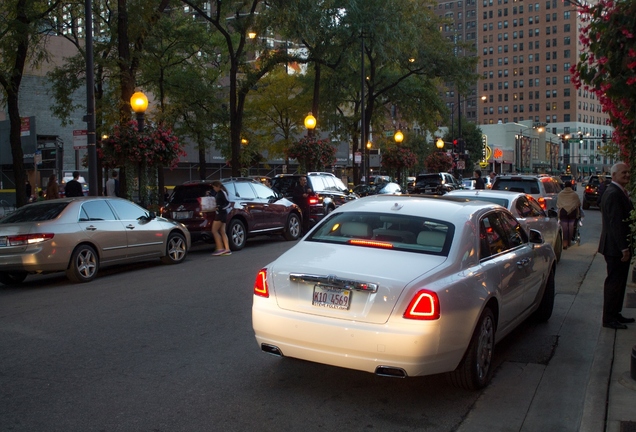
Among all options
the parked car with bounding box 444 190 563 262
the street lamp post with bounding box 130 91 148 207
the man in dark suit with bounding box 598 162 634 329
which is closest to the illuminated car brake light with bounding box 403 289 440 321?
the man in dark suit with bounding box 598 162 634 329

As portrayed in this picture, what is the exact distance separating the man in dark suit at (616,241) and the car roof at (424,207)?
150 cm

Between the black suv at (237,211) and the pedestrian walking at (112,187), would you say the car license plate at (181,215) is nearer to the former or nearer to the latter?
the black suv at (237,211)

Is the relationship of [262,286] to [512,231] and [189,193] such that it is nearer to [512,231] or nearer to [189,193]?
[512,231]

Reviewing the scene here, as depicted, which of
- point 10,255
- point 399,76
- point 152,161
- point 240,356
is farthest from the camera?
point 399,76

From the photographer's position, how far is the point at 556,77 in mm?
134250

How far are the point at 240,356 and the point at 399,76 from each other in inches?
1390

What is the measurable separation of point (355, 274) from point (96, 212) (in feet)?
27.6

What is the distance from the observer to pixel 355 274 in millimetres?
5102

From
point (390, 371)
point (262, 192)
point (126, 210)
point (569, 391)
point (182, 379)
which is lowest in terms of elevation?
point (569, 391)

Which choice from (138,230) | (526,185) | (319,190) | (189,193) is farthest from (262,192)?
(526,185)

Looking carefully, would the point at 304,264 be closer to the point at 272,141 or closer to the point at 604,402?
the point at 604,402

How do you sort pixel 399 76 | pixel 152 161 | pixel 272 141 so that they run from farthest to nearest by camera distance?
1. pixel 272 141
2. pixel 399 76
3. pixel 152 161

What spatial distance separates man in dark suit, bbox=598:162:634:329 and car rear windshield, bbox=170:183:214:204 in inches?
408

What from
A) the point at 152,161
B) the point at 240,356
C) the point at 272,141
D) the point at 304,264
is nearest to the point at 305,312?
the point at 304,264
